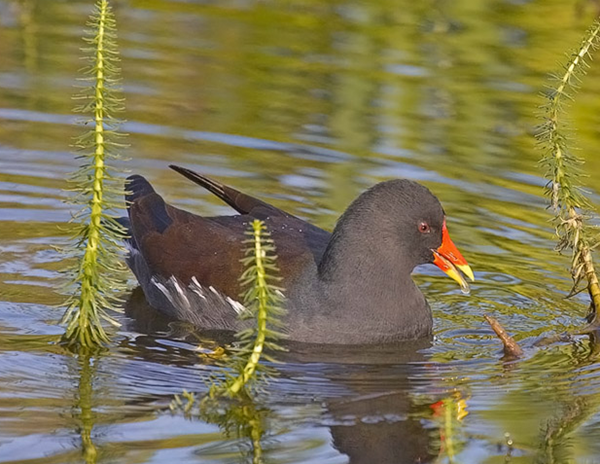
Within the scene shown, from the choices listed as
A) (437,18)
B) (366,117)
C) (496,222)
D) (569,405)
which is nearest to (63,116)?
(366,117)

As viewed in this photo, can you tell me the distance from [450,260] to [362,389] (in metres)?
1.32

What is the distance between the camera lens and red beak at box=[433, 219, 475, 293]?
7.29m

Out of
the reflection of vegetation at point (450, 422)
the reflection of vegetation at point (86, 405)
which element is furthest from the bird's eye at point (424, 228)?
the reflection of vegetation at point (86, 405)

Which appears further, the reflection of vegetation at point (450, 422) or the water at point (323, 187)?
the water at point (323, 187)

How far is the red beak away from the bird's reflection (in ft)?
1.36

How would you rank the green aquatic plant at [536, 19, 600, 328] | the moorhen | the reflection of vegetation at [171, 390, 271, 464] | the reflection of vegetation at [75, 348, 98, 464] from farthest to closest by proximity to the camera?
the moorhen, the green aquatic plant at [536, 19, 600, 328], the reflection of vegetation at [171, 390, 271, 464], the reflection of vegetation at [75, 348, 98, 464]

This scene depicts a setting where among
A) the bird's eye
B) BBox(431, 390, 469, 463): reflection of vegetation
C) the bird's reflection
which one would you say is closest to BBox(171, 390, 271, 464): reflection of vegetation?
the bird's reflection

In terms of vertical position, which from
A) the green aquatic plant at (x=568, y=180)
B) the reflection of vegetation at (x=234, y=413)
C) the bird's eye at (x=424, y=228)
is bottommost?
the reflection of vegetation at (x=234, y=413)

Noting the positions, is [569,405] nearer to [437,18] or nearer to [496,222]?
[496,222]

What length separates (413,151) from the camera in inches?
387

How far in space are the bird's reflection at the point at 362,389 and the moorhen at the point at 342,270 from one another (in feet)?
0.34

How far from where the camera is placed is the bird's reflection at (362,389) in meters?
5.52

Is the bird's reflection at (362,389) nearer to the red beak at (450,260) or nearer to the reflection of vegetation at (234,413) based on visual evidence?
the reflection of vegetation at (234,413)

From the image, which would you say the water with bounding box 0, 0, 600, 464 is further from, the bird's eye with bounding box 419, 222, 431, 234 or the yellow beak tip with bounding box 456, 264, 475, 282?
the bird's eye with bounding box 419, 222, 431, 234
